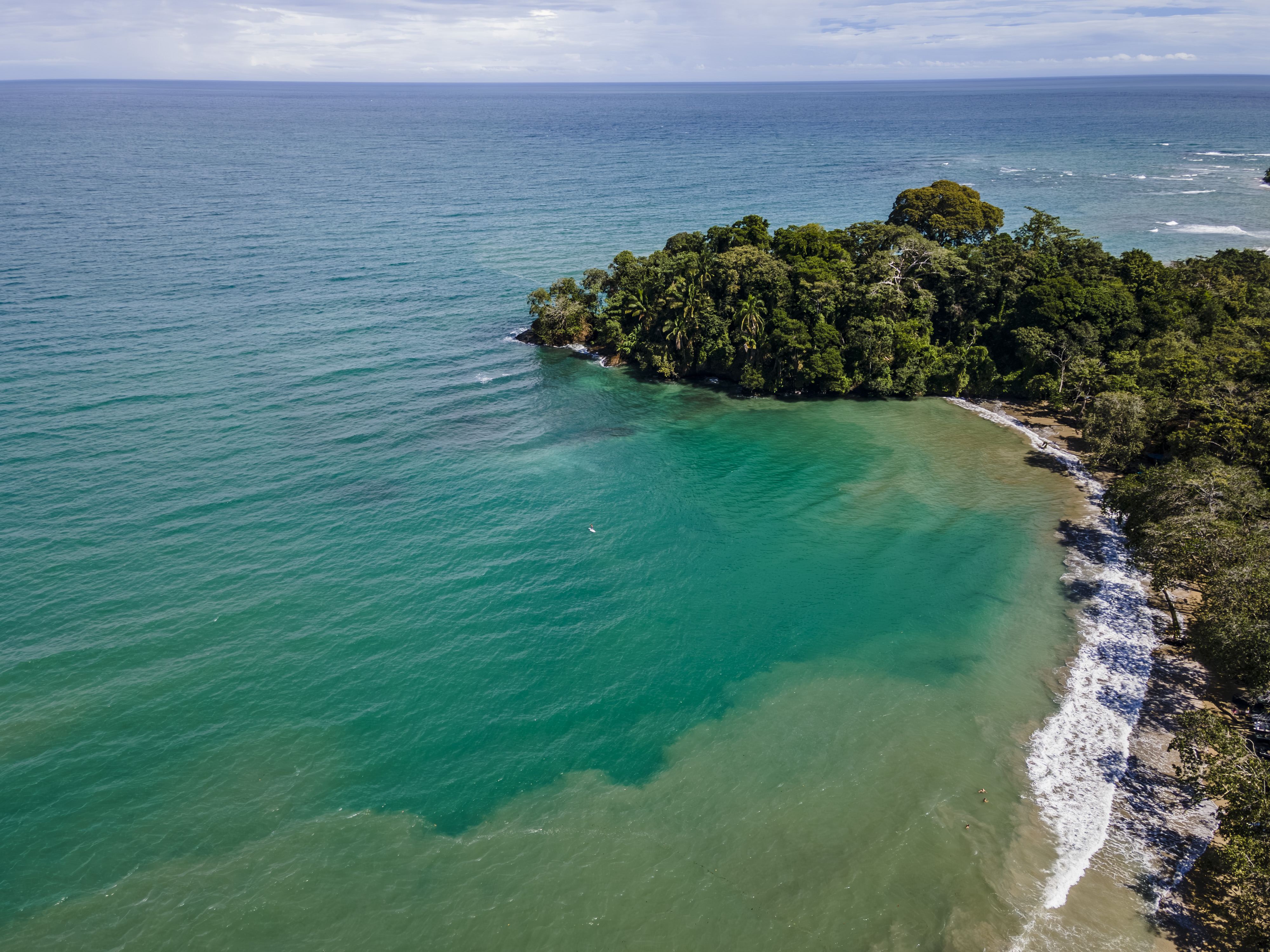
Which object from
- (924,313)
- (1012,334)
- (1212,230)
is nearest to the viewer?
(1012,334)

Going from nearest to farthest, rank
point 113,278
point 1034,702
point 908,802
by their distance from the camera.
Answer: point 908,802 → point 1034,702 → point 113,278

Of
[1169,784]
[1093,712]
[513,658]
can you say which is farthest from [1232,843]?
[513,658]

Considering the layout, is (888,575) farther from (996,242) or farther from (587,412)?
(996,242)

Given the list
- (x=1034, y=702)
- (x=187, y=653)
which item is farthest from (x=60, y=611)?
(x=1034, y=702)

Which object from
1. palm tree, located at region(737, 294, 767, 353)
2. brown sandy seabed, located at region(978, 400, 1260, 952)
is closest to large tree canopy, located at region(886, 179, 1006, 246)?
palm tree, located at region(737, 294, 767, 353)

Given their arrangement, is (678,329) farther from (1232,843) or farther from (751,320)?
(1232,843)

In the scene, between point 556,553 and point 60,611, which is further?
point 556,553
